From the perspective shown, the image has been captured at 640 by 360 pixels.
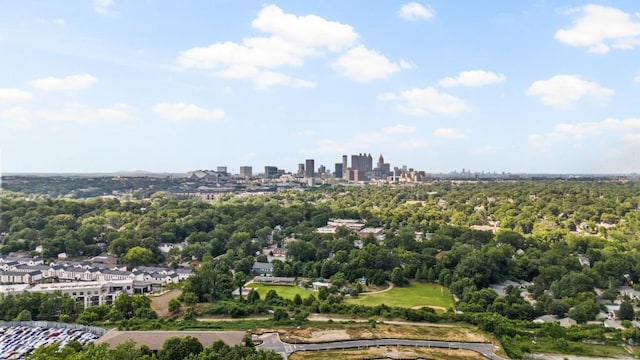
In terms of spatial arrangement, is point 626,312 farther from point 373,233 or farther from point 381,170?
point 381,170

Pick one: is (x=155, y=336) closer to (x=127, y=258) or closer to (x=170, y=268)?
(x=170, y=268)

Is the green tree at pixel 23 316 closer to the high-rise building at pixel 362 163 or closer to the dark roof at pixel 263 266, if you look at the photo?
the dark roof at pixel 263 266

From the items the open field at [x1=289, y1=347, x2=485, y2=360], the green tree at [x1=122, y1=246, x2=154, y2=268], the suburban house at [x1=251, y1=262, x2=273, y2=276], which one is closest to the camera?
the open field at [x1=289, y1=347, x2=485, y2=360]

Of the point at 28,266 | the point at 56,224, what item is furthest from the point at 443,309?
the point at 56,224

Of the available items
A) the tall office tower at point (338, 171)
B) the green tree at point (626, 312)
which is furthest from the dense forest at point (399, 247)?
the tall office tower at point (338, 171)

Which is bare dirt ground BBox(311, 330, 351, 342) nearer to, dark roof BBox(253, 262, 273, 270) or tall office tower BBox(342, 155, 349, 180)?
dark roof BBox(253, 262, 273, 270)

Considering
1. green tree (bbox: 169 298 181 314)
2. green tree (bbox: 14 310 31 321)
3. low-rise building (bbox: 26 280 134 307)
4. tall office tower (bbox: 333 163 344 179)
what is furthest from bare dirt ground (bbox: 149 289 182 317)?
tall office tower (bbox: 333 163 344 179)
